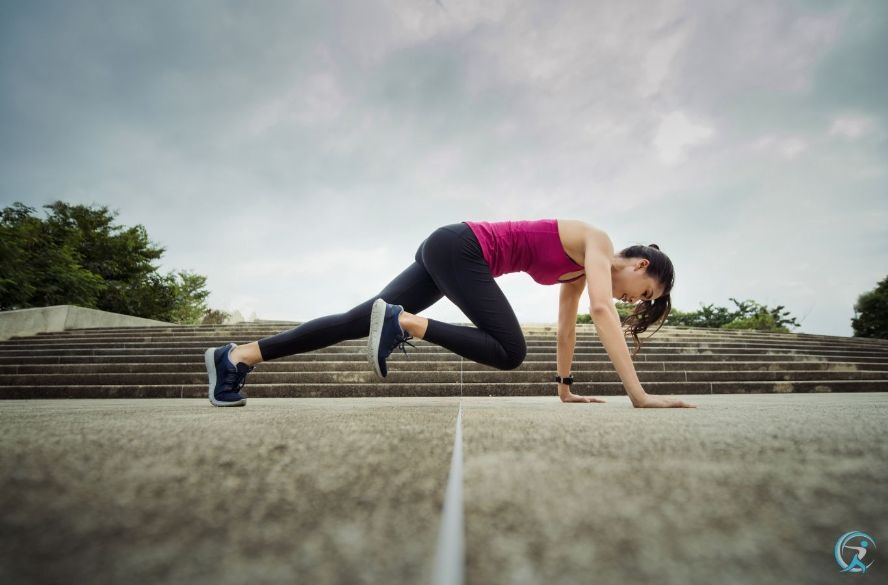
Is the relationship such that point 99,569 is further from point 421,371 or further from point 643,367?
point 643,367

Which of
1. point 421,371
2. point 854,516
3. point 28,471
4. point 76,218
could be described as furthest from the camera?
point 76,218

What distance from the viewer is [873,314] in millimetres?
19875

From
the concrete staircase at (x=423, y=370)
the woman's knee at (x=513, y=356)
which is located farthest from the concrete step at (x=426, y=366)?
the woman's knee at (x=513, y=356)

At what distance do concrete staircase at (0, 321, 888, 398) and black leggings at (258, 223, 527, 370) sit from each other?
10.0 feet

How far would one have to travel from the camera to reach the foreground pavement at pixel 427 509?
0.32m

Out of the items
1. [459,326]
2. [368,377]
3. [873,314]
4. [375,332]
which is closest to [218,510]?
[375,332]

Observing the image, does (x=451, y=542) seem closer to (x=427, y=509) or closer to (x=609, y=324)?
(x=427, y=509)

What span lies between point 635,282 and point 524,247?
0.73 m

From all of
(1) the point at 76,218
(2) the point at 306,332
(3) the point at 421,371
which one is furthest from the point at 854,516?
(1) the point at 76,218

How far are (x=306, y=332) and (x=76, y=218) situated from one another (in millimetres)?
25908

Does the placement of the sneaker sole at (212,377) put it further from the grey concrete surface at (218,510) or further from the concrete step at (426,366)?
the concrete step at (426,366)

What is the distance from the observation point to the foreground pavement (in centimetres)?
32

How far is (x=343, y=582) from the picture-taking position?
290mm

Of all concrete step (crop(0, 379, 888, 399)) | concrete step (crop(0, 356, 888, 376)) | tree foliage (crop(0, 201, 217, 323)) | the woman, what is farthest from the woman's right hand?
tree foliage (crop(0, 201, 217, 323))
